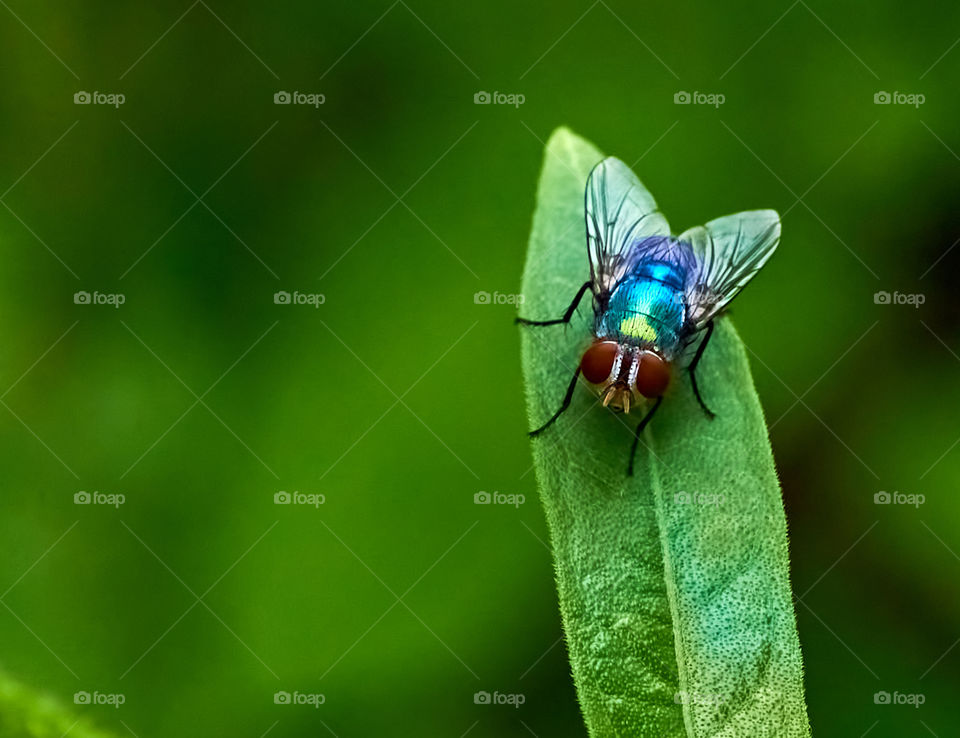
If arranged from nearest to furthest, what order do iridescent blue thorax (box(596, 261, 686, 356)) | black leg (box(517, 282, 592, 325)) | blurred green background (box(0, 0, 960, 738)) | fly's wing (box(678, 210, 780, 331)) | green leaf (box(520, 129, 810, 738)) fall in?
green leaf (box(520, 129, 810, 738)), black leg (box(517, 282, 592, 325)), iridescent blue thorax (box(596, 261, 686, 356)), fly's wing (box(678, 210, 780, 331)), blurred green background (box(0, 0, 960, 738))

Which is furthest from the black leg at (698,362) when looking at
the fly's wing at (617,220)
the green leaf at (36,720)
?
the green leaf at (36,720)

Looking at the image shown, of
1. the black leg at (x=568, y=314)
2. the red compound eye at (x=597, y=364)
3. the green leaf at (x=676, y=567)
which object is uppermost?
the black leg at (x=568, y=314)

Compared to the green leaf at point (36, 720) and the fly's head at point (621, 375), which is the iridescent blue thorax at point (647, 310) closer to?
the fly's head at point (621, 375)

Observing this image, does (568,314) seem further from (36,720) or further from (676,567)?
(36,720)

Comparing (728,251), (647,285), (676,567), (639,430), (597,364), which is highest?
(728,251)

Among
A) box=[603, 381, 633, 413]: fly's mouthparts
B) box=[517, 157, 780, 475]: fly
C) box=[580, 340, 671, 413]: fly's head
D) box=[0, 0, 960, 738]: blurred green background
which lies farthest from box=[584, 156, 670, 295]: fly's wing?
box=[0, 0, 960, 738]: blurred green background

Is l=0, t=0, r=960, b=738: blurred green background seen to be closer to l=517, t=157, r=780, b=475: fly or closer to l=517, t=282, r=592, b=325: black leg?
l=517, t=157, r=780, b=475: fly

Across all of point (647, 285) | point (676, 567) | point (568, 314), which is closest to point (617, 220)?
point (647, 285)
